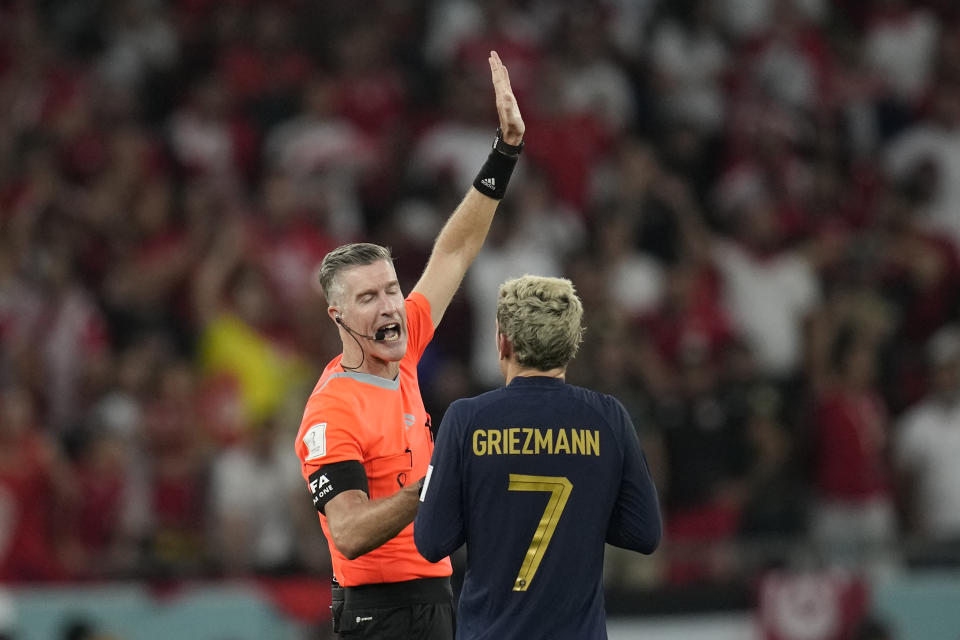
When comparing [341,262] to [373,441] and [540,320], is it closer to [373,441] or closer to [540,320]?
[373,441]

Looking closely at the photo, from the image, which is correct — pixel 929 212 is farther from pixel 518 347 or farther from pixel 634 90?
pixel 518 347

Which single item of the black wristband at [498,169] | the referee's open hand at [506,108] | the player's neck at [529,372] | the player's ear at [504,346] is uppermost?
the referee's open hand at [506,108]

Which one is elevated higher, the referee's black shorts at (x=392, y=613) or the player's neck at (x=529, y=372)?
the player's neck at (x=529, y=372)

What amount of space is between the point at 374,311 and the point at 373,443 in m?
0.48

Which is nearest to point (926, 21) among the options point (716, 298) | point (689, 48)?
point (689, 48)

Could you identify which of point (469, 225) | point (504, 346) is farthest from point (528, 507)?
point (469, 225)

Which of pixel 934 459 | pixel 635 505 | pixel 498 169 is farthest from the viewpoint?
pixel 934 459

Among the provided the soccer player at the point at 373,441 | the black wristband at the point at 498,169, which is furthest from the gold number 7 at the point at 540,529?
the black wristband at the point at 498,169

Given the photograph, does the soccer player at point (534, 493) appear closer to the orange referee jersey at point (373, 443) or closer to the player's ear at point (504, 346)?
the player's ear at point (504, 346)

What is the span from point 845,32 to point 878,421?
5798 millimetres

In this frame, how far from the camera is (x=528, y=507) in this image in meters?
4.65

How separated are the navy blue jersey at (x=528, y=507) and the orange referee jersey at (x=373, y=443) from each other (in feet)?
1.71

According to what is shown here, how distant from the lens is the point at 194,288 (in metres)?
11.0

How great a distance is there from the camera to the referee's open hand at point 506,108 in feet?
18.3
